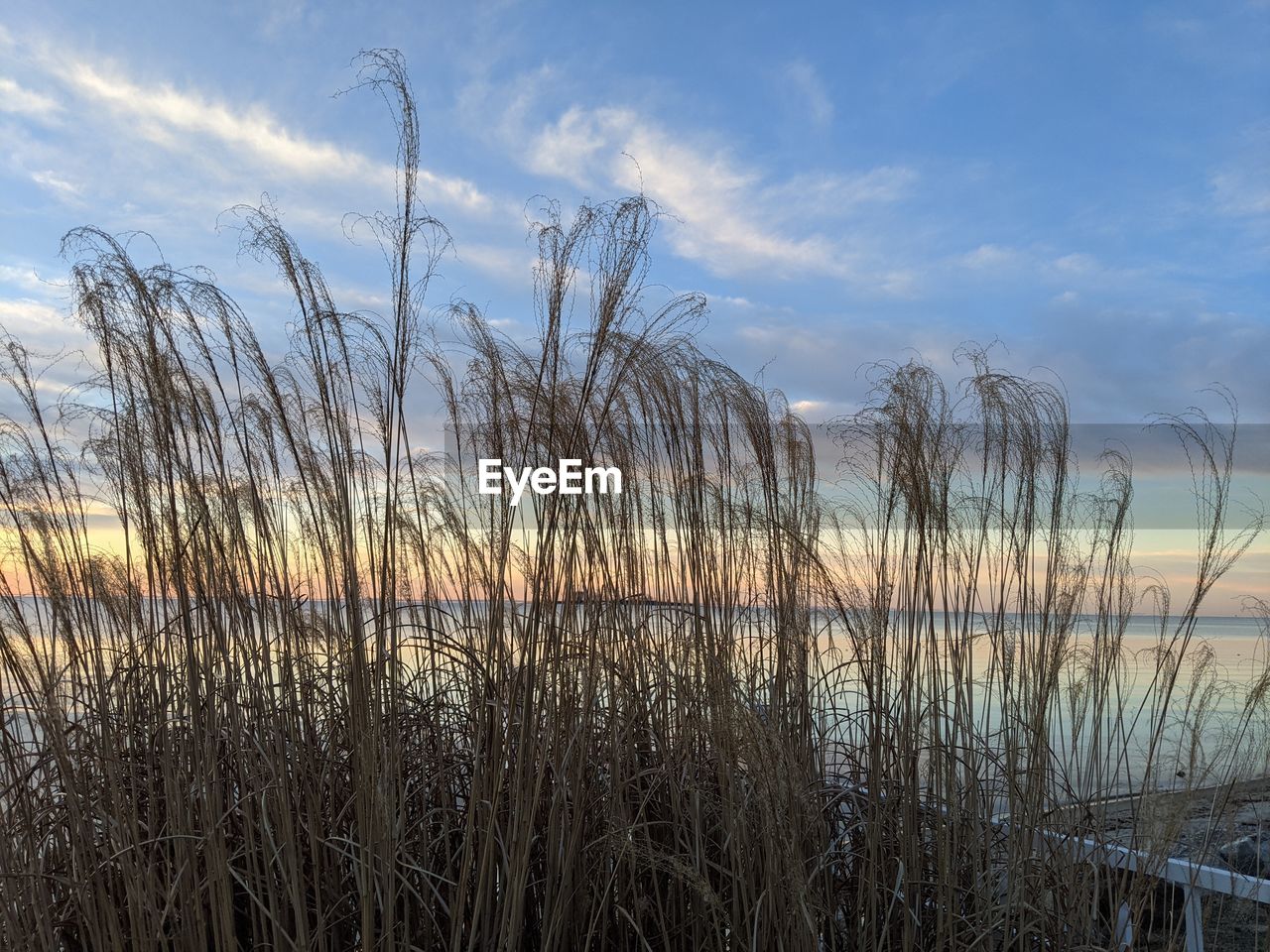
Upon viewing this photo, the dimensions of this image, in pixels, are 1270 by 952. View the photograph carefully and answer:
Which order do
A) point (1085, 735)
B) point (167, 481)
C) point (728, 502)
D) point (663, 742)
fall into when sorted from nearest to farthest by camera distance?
point (167, 481) < point (663, 742) < point (728, 502) < point (1085, 735)

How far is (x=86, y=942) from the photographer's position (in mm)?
2266

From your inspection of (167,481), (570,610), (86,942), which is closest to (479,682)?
(570,610)

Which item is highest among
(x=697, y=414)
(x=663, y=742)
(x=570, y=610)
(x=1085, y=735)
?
(x=697, y=414)

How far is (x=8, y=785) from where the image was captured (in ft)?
7.66

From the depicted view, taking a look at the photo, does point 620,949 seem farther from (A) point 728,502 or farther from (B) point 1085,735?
(B) point 1085,735

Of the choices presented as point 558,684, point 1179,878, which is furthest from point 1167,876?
point 558,684

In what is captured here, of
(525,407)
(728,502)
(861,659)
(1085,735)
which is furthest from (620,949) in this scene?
(1085,735)

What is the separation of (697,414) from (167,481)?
1.39 m

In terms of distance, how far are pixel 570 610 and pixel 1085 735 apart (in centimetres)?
204

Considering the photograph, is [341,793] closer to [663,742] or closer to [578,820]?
[578,820]

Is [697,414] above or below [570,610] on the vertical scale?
above

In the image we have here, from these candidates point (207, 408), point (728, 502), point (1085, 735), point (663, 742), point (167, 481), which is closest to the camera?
point (167, 481)

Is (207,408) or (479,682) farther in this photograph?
(479,682)

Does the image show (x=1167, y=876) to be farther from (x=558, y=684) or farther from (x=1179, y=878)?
(x=558, y=684)
